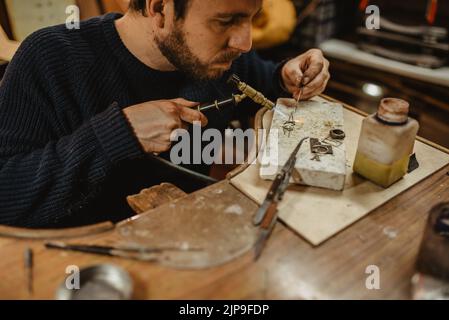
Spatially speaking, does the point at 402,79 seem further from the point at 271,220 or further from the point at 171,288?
the point at 171,288

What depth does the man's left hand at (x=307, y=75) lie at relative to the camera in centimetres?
198

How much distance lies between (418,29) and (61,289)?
12.7ft

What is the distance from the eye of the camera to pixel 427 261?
3.49ft

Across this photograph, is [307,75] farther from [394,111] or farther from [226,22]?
[394,111]

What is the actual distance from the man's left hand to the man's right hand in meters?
0.74

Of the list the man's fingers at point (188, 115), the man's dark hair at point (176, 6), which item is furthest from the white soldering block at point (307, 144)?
the man's dark hair at point (176, 6)

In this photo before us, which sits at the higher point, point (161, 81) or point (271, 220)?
point (161, 81)

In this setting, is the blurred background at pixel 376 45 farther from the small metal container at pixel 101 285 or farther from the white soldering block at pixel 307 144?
the small metal container at pixel 101 285

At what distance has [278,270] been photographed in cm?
109

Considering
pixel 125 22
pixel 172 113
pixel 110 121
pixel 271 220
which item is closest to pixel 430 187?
pixel 271 220

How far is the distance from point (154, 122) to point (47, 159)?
45 centimetres

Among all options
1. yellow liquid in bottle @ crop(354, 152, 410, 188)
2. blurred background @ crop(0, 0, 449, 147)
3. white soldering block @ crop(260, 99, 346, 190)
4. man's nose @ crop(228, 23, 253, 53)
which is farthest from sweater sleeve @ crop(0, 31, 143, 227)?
blurred background @ crop(0, 0, 449, 147)

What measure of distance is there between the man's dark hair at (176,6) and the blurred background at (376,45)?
6.99ft

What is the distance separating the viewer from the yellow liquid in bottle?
1.40m
